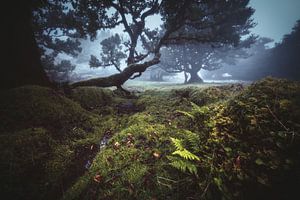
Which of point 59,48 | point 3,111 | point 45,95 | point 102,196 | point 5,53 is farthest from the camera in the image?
point 59,48

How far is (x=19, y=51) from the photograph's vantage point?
4969 millimetres

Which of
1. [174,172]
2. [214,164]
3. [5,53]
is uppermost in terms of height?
[5,53]

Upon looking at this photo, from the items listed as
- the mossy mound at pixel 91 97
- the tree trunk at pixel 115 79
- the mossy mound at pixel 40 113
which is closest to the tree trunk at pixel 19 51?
the mossy mound at pixel 40 113

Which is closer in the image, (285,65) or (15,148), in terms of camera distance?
(15,148)

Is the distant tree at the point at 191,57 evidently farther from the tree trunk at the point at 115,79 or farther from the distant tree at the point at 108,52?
the tree trunk at the point at 115,79

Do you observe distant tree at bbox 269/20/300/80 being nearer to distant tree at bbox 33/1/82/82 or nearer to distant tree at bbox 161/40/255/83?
distant tree at bbox 161/40/255/83

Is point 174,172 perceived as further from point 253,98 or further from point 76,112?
point 76,112

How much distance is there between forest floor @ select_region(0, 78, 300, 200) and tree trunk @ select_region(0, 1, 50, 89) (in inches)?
43.3

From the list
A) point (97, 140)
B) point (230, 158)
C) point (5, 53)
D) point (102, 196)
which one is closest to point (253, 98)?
point (230, 158)

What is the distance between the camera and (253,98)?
8.70ft

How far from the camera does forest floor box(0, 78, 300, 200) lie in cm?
183

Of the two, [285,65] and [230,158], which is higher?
[285,65]

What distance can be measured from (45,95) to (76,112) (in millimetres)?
868

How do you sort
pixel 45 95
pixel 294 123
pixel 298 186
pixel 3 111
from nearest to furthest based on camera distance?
pixel 298 186
pixel 294 123
pixel 3 111
pixel 45 95
